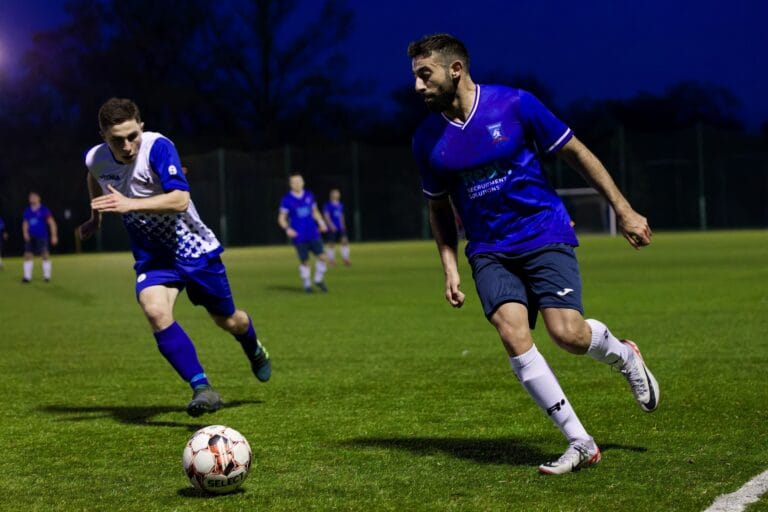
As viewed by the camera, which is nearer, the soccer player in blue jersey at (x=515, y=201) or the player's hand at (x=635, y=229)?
the player's hand at (x=635, y=229)

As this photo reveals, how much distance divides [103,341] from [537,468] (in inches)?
329

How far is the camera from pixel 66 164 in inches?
1928

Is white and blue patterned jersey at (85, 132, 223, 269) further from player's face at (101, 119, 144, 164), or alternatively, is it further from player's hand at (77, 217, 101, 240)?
player's hand at (77, 217, 101, 240)

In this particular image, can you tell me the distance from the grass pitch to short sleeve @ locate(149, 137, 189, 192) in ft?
4.78

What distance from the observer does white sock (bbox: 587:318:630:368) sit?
19.0 feet

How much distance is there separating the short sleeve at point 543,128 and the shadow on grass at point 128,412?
2900 mm

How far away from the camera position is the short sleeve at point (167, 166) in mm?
7199

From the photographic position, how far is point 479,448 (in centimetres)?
623

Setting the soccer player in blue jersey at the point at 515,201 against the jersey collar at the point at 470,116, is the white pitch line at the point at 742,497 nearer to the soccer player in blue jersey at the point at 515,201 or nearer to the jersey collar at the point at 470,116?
the soccer player in blue jersey at the point at 515,201

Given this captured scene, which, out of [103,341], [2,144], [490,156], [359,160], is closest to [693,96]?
[359,160]

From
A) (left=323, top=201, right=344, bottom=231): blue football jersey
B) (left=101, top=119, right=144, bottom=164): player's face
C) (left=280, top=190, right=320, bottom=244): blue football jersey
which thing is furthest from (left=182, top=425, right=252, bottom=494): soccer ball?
(left=323, top=201, right=344, bottom=231): blue football jersey

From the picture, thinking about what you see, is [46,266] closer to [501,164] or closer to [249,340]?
[249,340]

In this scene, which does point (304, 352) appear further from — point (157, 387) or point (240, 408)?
point (240, 408)

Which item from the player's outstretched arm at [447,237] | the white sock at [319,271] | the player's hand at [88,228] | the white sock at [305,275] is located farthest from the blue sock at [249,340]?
the white sock at [319,271]
